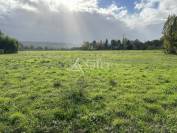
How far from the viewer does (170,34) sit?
82.5m

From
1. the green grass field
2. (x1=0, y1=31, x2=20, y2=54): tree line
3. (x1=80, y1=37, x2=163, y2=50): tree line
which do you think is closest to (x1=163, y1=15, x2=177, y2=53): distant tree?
(x1=80, y1=37, x2=163, y2=50): tree line

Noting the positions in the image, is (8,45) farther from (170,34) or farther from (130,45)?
(170,34)

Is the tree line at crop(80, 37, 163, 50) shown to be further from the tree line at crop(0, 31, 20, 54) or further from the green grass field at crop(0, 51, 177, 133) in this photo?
the green grass field at crop(0, 51, 177, 133)

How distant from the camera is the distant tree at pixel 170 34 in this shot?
8119cm

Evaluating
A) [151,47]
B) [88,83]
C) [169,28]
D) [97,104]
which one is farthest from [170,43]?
[97,104]

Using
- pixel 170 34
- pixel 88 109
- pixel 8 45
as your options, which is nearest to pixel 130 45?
pixel 170 34

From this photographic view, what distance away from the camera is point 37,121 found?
35.4ft

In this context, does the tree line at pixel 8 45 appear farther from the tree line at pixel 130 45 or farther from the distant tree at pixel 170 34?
the distant tree at pixel 170 34

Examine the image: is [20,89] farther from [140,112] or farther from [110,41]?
[110,41]

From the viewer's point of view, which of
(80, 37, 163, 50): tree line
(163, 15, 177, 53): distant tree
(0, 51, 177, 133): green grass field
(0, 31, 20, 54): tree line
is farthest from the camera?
(80, 37, 163, 50): tree line

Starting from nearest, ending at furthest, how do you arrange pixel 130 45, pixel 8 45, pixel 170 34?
pixel 170 34 → pixel 8 45 → pixel 130 45

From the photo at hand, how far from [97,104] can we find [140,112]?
2.24m

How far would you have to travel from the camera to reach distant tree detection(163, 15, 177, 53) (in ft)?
266

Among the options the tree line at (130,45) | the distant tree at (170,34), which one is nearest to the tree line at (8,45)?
the tree line at (130,45)
